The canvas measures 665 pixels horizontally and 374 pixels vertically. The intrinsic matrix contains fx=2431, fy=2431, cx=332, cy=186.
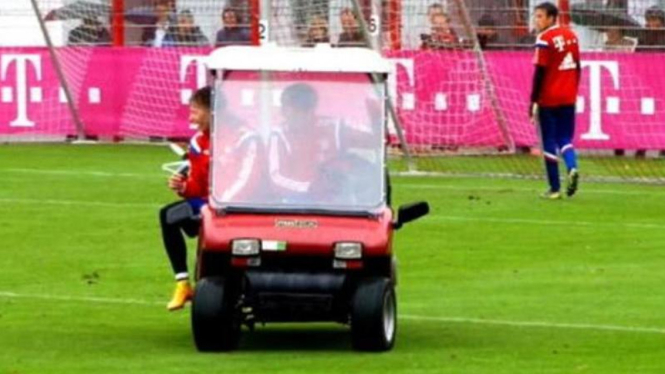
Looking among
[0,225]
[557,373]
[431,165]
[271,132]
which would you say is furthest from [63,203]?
[557,373]

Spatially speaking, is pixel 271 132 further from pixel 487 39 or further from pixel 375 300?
pixel 487 39

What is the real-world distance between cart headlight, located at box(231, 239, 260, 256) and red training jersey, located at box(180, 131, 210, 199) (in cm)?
85

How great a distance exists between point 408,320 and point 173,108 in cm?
1626

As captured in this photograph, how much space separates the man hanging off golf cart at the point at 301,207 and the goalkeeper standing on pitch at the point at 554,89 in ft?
32.5

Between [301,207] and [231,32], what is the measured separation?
58.8ft

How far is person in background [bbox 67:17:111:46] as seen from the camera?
105 feet

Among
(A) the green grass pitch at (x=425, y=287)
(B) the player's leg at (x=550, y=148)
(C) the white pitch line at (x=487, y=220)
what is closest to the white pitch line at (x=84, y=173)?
(A) the green grass pitch at (x=425, y=287)

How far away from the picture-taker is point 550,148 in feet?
78.0

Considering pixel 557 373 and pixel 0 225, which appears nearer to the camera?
pixel 557 373

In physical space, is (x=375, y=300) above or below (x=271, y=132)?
below

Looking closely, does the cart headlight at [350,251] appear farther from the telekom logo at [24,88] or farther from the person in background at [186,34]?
the telekom logo at [24,88]

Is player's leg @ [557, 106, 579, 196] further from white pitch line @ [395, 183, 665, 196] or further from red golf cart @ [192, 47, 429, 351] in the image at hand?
red golf cart @ [192, 47, 429, 351]

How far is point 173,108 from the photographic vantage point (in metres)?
30.9

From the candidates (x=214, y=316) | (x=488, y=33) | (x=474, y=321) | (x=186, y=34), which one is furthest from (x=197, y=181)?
(x=186, y=34)
